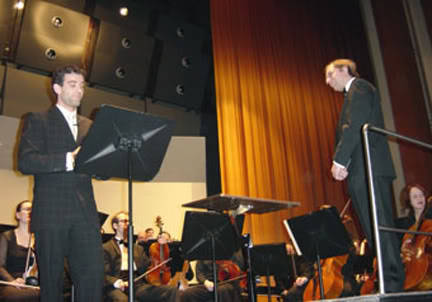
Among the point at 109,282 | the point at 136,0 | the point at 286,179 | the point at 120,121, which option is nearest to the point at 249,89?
the point at 286,179

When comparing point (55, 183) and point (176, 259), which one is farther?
point (176, 259)

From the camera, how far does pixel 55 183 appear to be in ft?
7.65

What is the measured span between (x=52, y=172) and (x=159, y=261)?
112 inches

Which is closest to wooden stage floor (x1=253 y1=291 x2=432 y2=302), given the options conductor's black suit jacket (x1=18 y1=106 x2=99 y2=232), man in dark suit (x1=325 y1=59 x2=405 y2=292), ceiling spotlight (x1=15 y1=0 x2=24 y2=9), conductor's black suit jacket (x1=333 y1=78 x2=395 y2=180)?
man in dark suit (x1=325 y1=59 x2=405 y2=292)

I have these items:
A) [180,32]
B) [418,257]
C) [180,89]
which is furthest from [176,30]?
[418,257]

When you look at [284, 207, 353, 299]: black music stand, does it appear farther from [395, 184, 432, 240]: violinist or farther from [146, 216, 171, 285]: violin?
[146, 216, 171, 285]: violin

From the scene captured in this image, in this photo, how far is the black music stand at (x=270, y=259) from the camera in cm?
402

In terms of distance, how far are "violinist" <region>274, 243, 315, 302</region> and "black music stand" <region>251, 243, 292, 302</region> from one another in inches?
23.2

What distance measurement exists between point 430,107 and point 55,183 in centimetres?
551

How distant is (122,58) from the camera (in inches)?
285

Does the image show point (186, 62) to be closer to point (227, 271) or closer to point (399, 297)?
point (227, 271)

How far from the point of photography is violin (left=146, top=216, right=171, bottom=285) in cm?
486

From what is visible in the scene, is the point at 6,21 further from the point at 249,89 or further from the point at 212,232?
the point at 212,232

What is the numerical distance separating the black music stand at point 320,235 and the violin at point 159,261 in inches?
69.8
